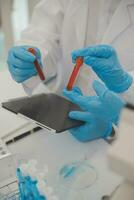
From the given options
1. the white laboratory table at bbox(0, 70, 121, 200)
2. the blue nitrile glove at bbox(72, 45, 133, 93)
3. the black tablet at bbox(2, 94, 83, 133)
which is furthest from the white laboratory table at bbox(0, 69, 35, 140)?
the blue nitrile glove at bbox(72, 45, 133, 93)

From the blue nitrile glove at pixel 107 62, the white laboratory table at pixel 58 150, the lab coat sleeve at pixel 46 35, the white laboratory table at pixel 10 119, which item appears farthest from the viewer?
the lab coat sleeve at pixel 46 35

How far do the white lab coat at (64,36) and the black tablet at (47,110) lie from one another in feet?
0.79

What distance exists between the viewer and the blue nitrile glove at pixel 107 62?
3.26 feet

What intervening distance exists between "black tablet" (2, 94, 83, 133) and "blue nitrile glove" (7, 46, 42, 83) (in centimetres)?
15

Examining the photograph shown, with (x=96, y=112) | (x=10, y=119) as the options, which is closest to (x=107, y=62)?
(x=96, y=112)

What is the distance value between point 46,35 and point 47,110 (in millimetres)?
509

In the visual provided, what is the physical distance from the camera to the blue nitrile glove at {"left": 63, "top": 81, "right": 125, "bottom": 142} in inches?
37.7

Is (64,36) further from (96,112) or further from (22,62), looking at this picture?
(96,112)

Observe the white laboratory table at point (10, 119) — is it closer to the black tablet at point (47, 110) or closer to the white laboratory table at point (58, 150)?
the white laboratory table at point (58, 150)

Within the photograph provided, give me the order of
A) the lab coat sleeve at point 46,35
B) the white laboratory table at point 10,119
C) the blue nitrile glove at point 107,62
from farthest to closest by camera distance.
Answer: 1. the lab coat sleeve at point 46,35
2. the white laboratory table at point 10,119
3. the blue nitrile glove at point 107,62

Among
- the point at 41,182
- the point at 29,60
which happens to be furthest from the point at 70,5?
the point at 41,182

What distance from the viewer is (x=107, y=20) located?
1.22 m

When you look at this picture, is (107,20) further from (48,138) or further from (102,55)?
(48,138)

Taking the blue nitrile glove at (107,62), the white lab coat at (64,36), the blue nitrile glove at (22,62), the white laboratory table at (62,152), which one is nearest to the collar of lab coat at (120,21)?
the white lab coat at (64,36)
